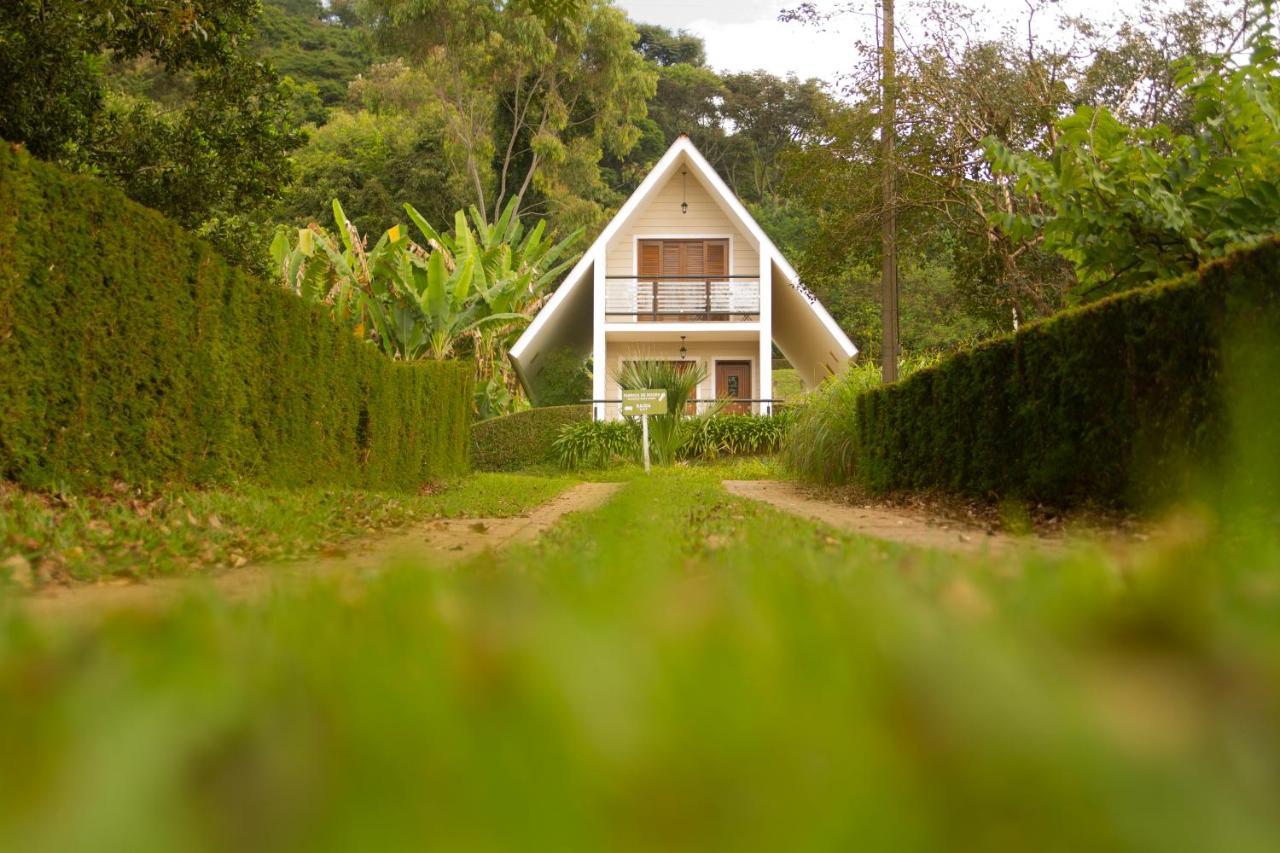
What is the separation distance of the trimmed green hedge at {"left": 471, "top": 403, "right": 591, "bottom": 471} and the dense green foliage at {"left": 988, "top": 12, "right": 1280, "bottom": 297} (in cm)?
1678

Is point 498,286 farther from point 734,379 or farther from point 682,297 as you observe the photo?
point 734,379

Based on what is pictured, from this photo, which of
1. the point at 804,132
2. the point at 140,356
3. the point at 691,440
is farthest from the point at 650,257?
the point at 140,356

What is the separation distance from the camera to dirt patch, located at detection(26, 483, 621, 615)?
1.67m

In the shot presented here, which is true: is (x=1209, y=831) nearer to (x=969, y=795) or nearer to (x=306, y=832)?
(x=969, y=795)

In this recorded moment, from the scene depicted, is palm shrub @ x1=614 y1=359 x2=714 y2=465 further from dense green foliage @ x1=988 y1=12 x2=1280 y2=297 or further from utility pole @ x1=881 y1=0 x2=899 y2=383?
dense green foliage @ x1=988 y1=12 x2=1280 y2=297

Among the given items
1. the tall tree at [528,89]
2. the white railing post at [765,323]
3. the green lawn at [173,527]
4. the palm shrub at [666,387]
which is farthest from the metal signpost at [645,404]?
the tall tree at [528,89]

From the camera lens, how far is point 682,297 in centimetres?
2697

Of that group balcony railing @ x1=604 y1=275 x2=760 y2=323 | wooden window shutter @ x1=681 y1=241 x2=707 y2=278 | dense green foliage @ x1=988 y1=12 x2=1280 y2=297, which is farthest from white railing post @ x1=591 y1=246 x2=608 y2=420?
dense green foliage @ x1=988 y1=12 x2=1280 y2=297

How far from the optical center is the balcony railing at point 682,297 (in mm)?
26719

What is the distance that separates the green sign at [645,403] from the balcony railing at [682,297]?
7.38m

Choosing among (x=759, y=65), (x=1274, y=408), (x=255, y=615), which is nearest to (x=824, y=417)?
(x=1274, y=408)

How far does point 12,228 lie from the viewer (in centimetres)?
659

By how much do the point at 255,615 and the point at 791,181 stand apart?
1741 cm

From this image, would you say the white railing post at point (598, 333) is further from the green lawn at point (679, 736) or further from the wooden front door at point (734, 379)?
the green lawn at point (679, 736)
